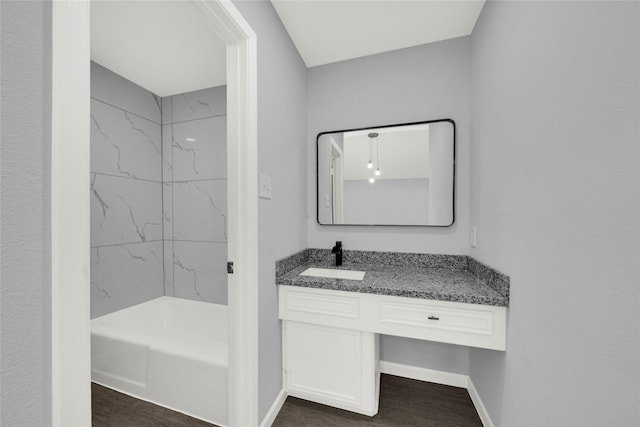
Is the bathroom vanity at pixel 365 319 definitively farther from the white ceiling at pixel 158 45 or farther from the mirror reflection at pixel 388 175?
the white ceiling at pixel 158 45

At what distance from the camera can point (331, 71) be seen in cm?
204

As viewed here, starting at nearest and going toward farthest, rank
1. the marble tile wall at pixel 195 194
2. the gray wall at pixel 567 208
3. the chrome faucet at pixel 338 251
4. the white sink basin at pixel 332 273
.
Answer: the gray wall at pixel 567 208
the white sink basin at pixel 332 273
the chrome faucet at pixel 338 251
the marble tile wall at pixel 195 194

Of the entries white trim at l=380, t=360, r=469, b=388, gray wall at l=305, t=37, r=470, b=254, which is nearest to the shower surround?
gray wall at l=305, t=37, r=470, b=254

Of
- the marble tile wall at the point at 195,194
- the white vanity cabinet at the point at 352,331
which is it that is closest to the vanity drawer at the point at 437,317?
the white vanity cabinet at the point at 352,331

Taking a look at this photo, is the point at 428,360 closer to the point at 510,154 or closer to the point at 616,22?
the point at 510,154

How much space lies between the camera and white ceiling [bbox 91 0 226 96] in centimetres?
151

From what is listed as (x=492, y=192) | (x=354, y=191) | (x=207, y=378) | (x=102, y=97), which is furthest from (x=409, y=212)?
(x=102, y=97)

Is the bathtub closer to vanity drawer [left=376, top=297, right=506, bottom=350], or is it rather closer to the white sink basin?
the white sink basin

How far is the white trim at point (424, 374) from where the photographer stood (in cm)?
179

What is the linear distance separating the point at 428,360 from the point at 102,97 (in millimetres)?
3315

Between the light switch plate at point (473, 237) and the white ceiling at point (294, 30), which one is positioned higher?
the white ceiling at point (294, 30)

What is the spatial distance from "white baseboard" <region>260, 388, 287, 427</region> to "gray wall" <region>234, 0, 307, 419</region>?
0.11ft

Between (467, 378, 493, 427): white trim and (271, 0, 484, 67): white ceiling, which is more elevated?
(271, 0, 484, 67): white ceiling
